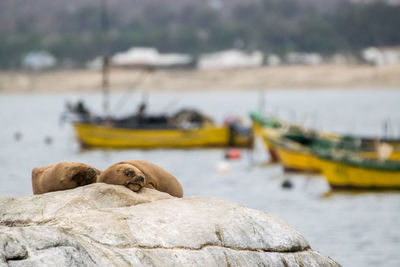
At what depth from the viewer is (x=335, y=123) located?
81438mm

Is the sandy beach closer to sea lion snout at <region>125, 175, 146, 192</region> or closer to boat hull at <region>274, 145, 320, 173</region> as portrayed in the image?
boat hull at <region>274, 145, 320, 173</region>

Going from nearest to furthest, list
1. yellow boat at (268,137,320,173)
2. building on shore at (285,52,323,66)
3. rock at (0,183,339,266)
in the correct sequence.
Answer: rock at (0,183,339,266)
yellow boat at (268,137,320,173)
building on shore at (285,52,323,66)

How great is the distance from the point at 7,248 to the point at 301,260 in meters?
3.01

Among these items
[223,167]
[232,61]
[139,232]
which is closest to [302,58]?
[232,61]

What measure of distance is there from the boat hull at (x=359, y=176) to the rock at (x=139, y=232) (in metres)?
21.6

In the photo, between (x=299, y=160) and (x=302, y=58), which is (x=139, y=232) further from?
(x=302, y=58)

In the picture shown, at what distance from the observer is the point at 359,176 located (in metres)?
30.2

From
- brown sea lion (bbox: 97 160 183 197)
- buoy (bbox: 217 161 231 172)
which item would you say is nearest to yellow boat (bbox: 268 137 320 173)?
buoy (bbox: 217 161 231 172)

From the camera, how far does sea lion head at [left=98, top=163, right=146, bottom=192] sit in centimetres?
862

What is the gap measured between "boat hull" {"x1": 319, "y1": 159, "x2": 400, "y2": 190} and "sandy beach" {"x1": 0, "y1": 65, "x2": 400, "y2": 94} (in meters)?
107

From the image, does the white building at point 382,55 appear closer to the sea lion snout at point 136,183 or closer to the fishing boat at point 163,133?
the fishing boat at point 163,133

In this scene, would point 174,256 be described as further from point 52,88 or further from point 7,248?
point 52,88

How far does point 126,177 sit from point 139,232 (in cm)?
111

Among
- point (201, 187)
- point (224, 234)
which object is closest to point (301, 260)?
point (224, 234)
